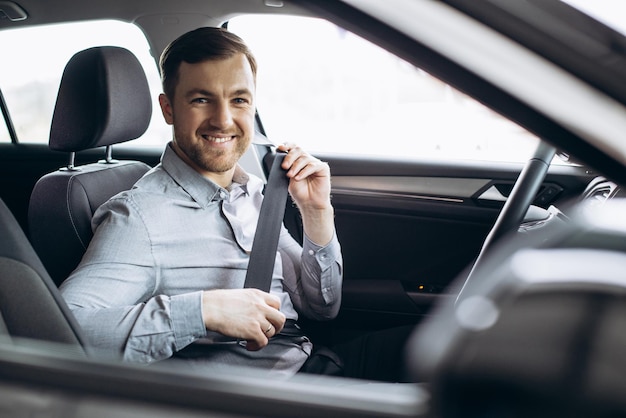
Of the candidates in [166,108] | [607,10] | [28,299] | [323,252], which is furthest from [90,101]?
[607,10]

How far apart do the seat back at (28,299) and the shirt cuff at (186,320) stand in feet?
1.33

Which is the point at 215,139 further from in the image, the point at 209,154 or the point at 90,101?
the point at 90,101

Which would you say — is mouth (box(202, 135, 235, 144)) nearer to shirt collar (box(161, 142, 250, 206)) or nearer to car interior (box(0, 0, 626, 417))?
shirt collar (box(161, 142, 250, 206))

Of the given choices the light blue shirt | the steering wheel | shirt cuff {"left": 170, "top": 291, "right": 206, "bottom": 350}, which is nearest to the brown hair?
the light blue shirt

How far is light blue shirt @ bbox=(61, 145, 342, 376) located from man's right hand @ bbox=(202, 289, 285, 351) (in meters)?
0.03

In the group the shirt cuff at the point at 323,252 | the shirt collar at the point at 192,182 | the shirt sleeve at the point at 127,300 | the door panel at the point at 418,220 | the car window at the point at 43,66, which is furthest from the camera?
the car window at the point at 43,66

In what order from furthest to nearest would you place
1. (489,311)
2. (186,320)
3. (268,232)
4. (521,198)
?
(268,232) < (521,198) < (186,320) < (489,311)

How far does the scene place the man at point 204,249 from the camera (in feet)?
5.25

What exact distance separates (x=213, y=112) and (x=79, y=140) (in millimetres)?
447

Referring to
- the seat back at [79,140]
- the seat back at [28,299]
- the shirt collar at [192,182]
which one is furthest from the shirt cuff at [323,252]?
the seat back at [28,299]

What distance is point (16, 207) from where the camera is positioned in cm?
336

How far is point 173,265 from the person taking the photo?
1854 mm

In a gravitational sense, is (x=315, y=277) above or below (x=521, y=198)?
below

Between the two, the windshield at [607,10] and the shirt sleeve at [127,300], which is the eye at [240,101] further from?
the windshield at [607,10]
